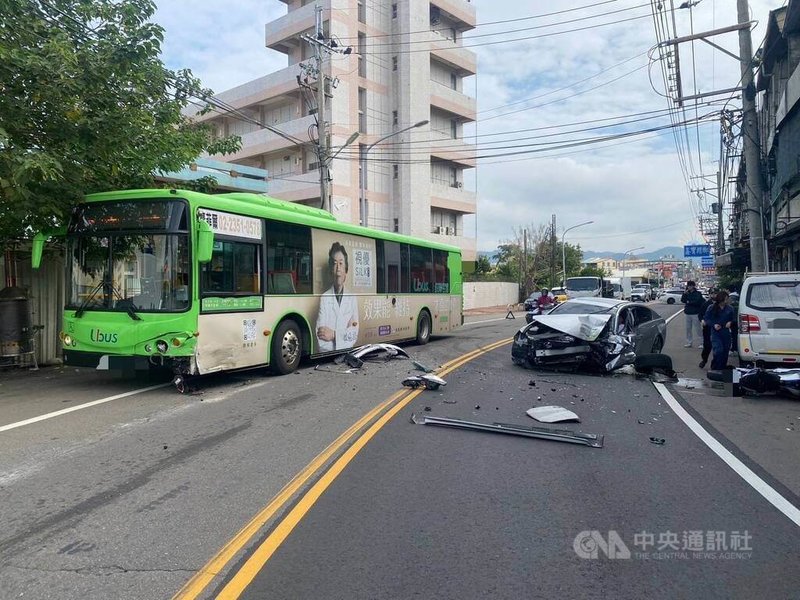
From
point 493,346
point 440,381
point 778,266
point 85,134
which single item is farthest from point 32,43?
point 778,266

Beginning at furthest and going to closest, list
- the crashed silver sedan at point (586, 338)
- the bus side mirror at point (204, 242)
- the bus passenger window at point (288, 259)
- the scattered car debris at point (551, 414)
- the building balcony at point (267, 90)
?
the building balcony at point (267, 90) → the crashed silver sedan at point (586, 338) → the bus passenger window at point (288, 259) → the bus side mirror at point (204, 242) → the scattered car debris at point (551, 414)

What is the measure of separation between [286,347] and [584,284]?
33.1 metres

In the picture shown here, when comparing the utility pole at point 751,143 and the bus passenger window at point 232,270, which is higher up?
the utility pole at point 751,143

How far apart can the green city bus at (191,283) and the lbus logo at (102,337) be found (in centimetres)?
1

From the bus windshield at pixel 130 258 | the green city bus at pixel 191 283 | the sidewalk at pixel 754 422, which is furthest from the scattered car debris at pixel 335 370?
the sidewalk at pixel 754 422

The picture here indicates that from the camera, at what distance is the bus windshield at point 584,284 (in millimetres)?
40719

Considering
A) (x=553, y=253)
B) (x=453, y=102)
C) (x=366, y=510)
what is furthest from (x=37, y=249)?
(x=553, y=253)

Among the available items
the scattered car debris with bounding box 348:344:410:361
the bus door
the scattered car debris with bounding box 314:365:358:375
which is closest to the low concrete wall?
the scattered car debris with bounding box 348:344:410:361

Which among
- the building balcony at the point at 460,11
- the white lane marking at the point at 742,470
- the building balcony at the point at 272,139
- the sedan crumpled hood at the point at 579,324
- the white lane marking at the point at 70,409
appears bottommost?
the white lane marking at the point at 742,470

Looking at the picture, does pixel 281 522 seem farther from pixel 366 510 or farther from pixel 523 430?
pixel 523 430

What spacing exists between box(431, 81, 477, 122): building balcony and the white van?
102 feet

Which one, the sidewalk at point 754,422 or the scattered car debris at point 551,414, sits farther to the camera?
the scattered car debris at point 551,414

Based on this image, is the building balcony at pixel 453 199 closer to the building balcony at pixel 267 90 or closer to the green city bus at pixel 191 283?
the building balcony at pixel 267 90

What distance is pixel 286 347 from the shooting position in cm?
1128
